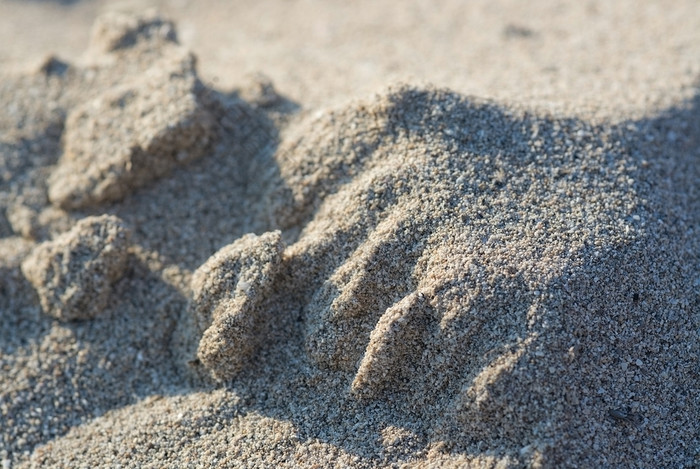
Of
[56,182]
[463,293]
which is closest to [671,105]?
[463,293]

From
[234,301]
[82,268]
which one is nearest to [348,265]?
[234,301]

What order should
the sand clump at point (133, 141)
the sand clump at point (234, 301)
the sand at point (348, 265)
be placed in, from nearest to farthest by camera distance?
the sand at point (348, 265)
the sand clump at point (234, 301)
the sand clump at point (133, 141)

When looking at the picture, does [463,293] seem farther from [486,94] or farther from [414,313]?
[486,94]

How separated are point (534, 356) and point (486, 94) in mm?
1437

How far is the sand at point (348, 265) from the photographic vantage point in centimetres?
240

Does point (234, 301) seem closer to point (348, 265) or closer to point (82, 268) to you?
point (348, 265)

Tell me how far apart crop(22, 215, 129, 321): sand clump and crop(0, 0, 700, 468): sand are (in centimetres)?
1

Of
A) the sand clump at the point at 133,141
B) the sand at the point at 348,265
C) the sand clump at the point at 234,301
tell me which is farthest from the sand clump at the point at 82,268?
the sand clump at the point at 234,301

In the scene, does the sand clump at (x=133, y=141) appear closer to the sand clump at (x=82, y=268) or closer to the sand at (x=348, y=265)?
the sand at (x=348, y=265)

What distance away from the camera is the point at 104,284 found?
2.90 metres

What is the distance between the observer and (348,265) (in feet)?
8.68

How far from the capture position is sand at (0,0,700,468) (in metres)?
2.40

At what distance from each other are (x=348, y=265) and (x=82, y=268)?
1.22 meters

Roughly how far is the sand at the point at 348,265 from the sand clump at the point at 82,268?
0.01 meters
